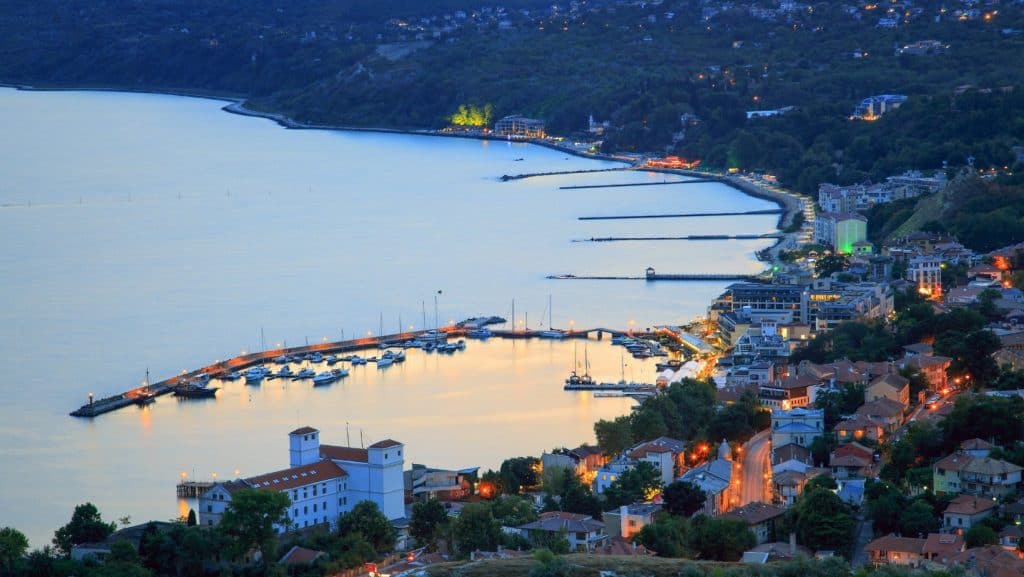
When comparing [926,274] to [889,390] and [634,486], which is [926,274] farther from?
[634,486]

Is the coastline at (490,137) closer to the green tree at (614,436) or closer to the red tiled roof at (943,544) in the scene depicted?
the green tree at (614,436)

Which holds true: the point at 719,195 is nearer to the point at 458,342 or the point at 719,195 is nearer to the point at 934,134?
the point at 934,134

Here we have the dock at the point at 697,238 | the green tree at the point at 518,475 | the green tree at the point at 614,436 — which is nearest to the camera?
the green tree at the point at 518,475

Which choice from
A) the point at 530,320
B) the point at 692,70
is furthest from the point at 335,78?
the point at 530,320

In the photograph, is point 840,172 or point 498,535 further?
point 840,172

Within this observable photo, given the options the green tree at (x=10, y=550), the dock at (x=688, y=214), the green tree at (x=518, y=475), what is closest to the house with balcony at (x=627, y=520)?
the green tree at (x=518, y=475)

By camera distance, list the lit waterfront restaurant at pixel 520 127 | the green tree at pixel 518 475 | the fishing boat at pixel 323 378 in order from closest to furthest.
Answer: the green tree at pixel 518 475 < the fishing boat at pixel 323 378 < the lit waterfront restaurant at pixel 520 127
